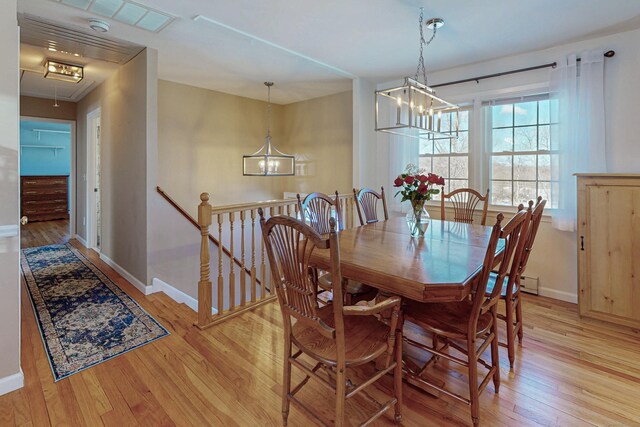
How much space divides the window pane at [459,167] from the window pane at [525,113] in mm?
664

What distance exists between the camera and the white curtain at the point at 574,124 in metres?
3.01

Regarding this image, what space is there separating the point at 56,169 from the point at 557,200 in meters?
10.9

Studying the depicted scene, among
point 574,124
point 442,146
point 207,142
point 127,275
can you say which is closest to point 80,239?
point 127,275

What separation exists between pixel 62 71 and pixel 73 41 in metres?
0.83

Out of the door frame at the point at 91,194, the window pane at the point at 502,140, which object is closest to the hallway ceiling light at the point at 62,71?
the door frame at the point at 91,194

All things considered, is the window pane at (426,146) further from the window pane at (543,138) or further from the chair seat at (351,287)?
the chair seat at (351,287)

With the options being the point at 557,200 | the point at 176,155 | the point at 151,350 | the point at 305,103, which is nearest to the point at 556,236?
the point at 557,200

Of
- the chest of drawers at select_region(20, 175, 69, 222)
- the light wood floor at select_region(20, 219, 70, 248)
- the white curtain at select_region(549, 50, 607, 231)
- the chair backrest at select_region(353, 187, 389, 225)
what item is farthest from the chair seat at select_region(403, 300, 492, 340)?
the chest of drawers at select_region(20, 175, 69, 222)

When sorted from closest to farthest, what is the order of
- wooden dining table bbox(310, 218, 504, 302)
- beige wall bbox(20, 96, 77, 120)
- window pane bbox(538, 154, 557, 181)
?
wooden dining table bbox(310, 218, 504, 302), window pane bbox(538, 154, 557, 181), beige wall bbox(20, 96, 77, 120)

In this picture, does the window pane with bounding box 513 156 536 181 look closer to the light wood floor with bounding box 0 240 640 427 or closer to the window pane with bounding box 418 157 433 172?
the window pane with bounding box 418 157 433 172

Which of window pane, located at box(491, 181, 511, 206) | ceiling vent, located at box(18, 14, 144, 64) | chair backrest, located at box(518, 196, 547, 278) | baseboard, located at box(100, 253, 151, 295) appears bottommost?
baseboard, located at box(100, 253, 151, 295)

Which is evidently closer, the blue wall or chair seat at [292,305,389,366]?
chair seat at [292,305,389,366]

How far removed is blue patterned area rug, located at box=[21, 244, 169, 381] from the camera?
2234mm

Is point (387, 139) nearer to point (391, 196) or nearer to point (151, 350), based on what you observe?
point (391, 196)
